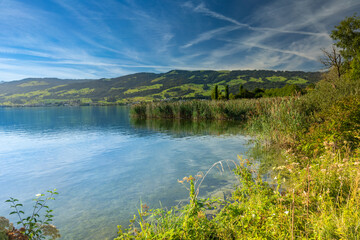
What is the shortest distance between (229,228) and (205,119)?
23.8m

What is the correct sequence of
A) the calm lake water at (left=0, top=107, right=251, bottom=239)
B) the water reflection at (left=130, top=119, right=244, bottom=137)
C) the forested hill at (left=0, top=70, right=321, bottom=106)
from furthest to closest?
the forested hill at (left=0, top=70, right=321, bottom=106) < the water reflection at (left=130, top=119, right=244, bottom=137) < the calm lake water at (left=0, top=107, right=251, bottom=239)

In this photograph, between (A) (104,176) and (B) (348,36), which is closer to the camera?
(A) (104,176)

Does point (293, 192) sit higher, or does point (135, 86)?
point (135, 86)

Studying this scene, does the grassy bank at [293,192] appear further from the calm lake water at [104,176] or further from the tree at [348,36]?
the tree at [348,36]

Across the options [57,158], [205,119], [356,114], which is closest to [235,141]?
[356,114]

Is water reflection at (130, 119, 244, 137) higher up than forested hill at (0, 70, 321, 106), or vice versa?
forested hill at (0, 70, 321, 106)

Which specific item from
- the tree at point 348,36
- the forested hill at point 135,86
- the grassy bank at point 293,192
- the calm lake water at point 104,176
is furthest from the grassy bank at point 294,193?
the forested hill at point 135,86

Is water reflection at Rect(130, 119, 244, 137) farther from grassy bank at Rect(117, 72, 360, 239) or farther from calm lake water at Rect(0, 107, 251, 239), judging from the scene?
grassy bank at Rect(117, 72, 360, 239)

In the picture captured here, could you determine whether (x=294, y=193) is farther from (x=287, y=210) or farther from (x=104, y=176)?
(x=104, y=176)

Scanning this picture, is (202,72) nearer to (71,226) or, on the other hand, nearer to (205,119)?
(205,119)

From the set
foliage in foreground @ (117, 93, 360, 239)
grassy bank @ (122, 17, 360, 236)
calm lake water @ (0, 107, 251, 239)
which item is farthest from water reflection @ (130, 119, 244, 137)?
foliage in foreground @ (117, 93, 360, 239)

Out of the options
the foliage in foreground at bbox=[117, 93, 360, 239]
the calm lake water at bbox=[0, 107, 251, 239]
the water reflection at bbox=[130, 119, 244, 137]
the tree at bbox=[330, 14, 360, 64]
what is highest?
the tree at bbox=[330, 14, 360, 64]

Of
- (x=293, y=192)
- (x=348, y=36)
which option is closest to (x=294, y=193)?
(x=293, y=192)

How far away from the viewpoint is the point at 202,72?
18662 cm
